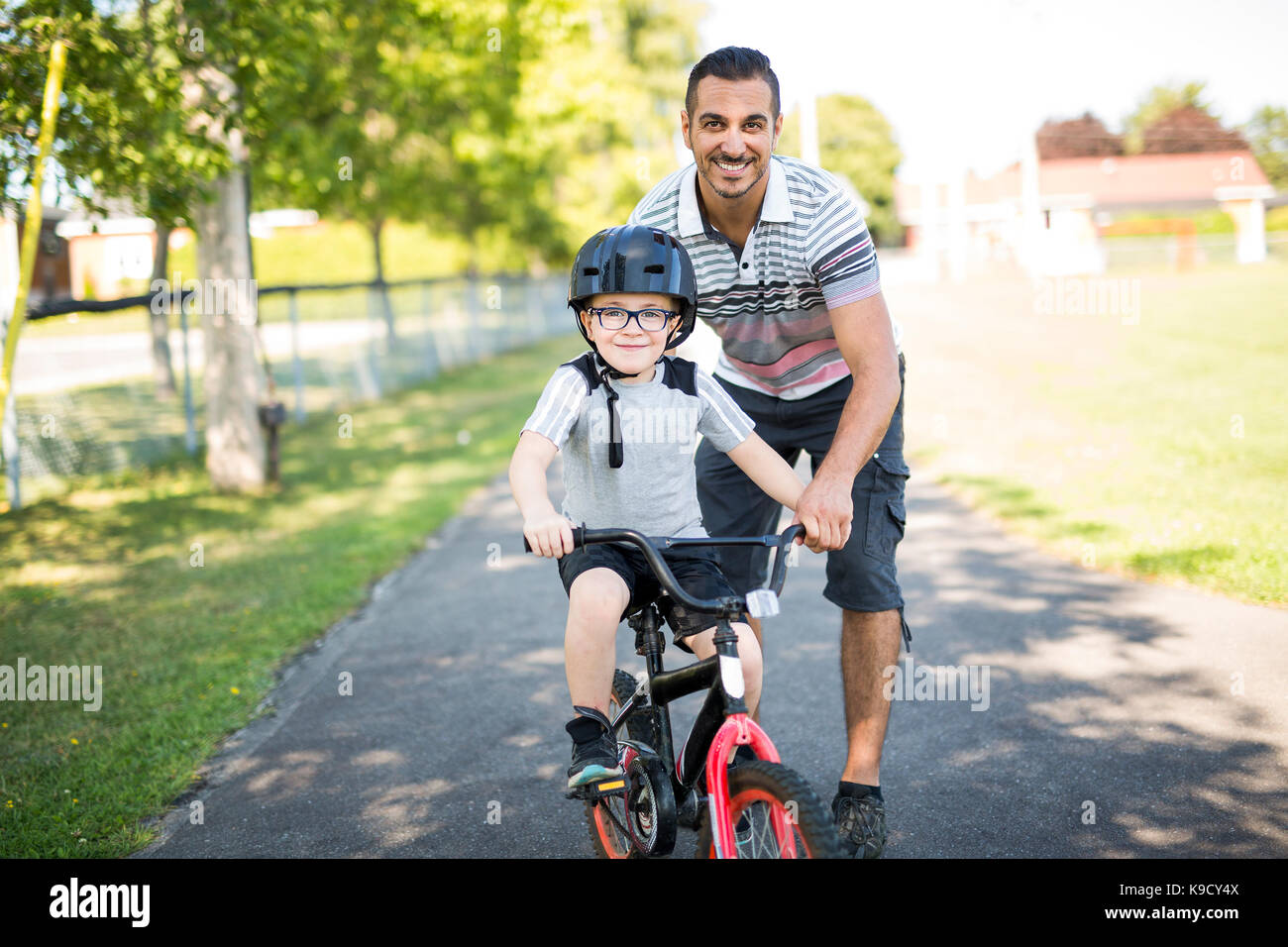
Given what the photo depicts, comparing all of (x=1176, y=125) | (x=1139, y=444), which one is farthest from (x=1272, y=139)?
(x=1176, y=125)

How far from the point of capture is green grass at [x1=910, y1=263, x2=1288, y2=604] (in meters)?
6.97

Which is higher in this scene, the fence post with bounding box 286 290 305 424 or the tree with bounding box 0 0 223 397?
the tree with bounding box 0 0 223 397

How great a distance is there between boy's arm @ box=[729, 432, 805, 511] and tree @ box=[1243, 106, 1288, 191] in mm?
13555

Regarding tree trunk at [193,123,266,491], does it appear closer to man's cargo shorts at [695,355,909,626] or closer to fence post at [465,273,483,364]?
man's cargo shorts at [695,355,909,626]

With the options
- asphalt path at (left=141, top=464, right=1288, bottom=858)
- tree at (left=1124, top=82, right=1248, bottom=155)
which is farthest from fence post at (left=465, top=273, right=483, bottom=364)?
asphalt path at (left=141, top=464, right=1288, bottom=858)

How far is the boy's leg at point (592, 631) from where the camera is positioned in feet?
9.78

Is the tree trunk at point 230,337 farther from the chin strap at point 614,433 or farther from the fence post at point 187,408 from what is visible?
the chin strap at point 614,433

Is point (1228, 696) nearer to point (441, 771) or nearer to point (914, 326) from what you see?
point (441, 771)

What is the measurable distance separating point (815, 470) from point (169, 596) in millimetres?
5083

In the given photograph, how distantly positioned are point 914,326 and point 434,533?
20642 millimetres

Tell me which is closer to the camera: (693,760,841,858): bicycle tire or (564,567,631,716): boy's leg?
(693,760,841,858): bicycle tire

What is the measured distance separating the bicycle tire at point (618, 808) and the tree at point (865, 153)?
82041 millimetres
